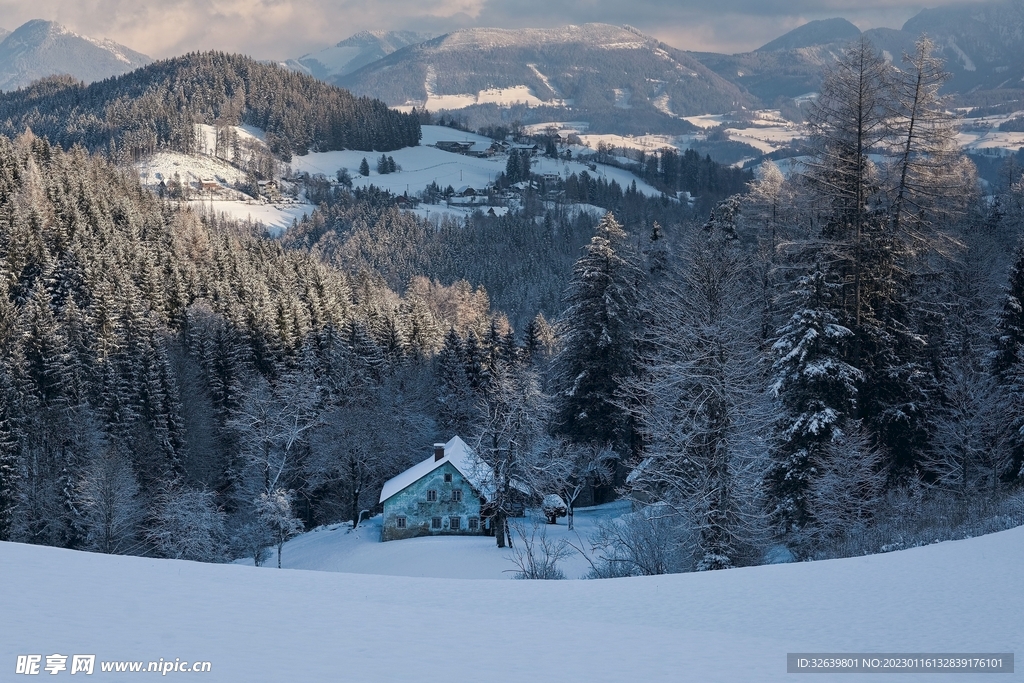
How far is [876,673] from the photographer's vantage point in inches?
325

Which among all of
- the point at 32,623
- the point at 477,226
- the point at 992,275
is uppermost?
the point at 32,623

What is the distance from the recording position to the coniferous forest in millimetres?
19844

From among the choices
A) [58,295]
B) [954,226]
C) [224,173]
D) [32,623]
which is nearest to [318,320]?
[58,295]

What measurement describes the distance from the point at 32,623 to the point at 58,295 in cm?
5193

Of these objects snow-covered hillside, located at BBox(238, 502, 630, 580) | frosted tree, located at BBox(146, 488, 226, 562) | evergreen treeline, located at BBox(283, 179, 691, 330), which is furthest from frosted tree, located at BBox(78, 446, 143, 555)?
evergreen treeline, located at BBox(283, 179, 691, 330)

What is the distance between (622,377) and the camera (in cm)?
3117

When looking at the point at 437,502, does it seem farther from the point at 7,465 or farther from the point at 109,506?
the point at 7,465

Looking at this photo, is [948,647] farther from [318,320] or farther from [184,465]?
[318,320]

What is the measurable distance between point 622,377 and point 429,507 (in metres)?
12.3

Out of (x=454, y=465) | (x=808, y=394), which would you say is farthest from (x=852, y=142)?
(x=454, y=465)

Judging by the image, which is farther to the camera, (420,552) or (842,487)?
(420,552)

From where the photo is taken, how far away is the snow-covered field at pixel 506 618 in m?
7.66

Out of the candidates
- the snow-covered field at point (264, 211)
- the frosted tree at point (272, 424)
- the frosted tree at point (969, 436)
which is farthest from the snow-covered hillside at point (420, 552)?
the snow-covered field at point (264, 211)

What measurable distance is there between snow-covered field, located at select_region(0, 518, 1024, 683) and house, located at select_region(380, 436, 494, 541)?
24.9 metres
